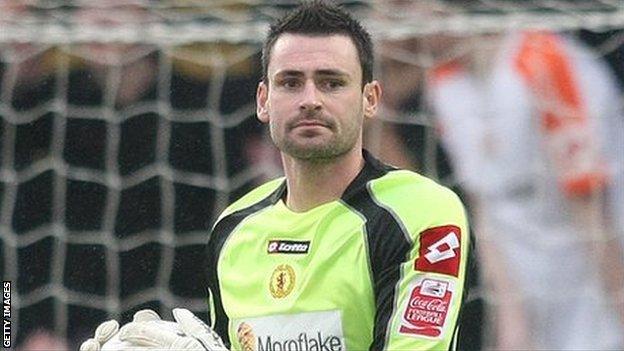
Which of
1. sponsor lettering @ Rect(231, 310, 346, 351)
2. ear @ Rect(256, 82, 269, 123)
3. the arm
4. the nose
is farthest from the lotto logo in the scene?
ear @ Rect(256, 82, 269, 123)

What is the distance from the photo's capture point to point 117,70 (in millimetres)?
4746

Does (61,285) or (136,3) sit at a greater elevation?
(136,3)

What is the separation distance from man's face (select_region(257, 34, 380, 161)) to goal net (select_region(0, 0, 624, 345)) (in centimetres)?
156

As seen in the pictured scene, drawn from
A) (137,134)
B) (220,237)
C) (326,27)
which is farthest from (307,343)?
(137,134)

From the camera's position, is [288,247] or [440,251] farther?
[288,247]

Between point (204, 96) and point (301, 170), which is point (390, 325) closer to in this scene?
point (301, 170)

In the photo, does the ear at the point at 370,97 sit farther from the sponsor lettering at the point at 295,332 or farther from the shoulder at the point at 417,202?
the sponsor lettering at the point at 295,332

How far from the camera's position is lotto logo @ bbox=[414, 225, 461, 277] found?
292cm

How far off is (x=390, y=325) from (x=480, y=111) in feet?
6.03

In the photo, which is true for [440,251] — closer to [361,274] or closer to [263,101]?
[361,274]

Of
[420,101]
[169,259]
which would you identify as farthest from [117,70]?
[420,101]

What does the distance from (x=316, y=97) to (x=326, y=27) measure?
0.54ft

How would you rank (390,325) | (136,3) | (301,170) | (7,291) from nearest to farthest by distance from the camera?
1. (390,325)
2. (301,170)
3. (7,291)
4. (136,3)

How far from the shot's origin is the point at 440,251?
292 cm
